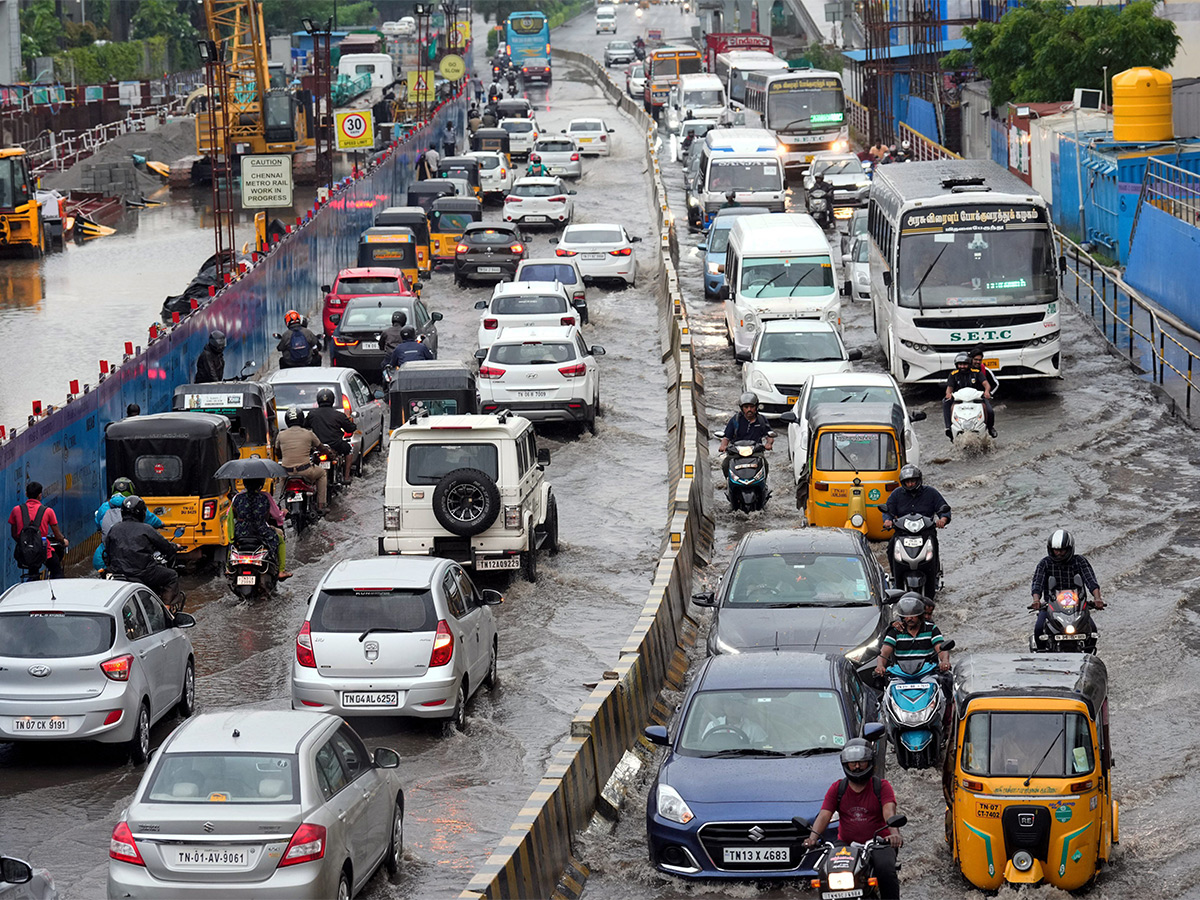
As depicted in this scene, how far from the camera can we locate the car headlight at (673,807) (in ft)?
39.3

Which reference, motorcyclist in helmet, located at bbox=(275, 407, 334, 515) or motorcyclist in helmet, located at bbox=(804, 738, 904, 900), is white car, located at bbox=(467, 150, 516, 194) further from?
motorcyclist in helmet, located at bbox=(804, 738, 904, 900)

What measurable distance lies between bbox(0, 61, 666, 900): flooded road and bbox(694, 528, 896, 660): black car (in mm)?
1774

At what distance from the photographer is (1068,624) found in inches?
605

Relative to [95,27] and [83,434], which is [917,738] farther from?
[95,27]

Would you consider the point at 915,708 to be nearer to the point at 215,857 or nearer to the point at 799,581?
the point at 799,581

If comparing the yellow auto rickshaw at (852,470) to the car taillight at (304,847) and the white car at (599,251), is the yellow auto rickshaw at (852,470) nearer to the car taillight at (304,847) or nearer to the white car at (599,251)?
the car taillight at (304,847)

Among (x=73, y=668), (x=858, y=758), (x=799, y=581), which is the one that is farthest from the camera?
(x=799, y=581)

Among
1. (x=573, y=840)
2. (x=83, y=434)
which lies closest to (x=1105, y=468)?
(x=83, y=434)

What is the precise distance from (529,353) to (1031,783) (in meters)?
17.4

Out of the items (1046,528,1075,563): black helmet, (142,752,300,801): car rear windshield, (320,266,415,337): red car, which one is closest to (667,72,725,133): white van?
(320,266,415,337): red car

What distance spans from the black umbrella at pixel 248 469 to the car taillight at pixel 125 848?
10.4 metres

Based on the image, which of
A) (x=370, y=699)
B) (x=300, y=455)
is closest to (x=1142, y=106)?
(x=300, y=455)

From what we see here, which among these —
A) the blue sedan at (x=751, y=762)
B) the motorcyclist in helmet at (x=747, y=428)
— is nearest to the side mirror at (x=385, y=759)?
the blue sedan at (x=751, y=762)

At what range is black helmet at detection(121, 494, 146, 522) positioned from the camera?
1909 centimetres
